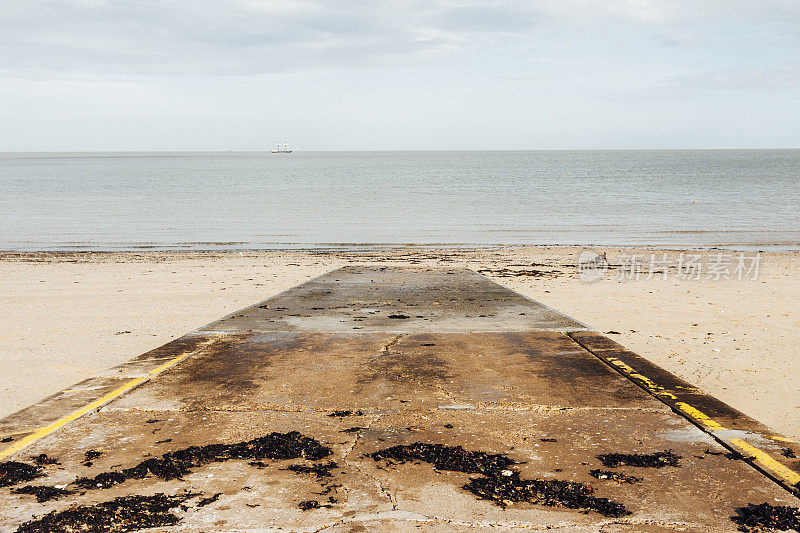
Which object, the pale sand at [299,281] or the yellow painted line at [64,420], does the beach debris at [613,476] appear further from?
the yellow painted line at [64,420]

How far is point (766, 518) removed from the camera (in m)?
2.76

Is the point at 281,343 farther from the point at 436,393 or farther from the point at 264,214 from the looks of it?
the point at 264,214

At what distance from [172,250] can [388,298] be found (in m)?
14.6

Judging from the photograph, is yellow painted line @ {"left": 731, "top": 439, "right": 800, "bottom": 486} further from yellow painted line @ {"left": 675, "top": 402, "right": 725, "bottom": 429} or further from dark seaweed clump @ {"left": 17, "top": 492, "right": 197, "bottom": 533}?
dark seaweed clump @ {"left": 17, "top": 492, "right": 197, "bottom": 533}

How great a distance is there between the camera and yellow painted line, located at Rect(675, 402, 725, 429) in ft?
12.6

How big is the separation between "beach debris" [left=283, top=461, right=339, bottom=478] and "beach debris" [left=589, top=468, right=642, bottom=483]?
4.19 ft

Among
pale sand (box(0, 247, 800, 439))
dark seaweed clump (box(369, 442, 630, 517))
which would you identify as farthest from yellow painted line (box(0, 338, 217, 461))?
dark seaweed clump (box(369, 442, 630, 517))

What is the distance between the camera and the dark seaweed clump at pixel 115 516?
269 centimetres

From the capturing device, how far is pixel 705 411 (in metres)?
4.08

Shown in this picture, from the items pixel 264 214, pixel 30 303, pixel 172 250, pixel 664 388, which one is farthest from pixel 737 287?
pixel 264 214

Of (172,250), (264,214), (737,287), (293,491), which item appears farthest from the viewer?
(264,214)

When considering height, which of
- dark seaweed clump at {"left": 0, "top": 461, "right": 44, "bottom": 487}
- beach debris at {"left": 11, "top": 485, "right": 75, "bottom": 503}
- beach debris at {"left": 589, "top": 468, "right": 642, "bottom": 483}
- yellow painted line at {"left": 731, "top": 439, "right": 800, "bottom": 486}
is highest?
yellow painted line at {"left": 731, "top": 439, "right": 800, "bottom": 486}

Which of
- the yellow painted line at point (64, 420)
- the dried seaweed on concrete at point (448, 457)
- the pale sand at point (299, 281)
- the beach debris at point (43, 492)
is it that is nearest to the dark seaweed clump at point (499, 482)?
the dried seaweed on concrete at point (448, 457)

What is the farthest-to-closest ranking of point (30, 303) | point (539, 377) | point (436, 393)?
point (30, 303) → point (539, 377) → point (436, 393)
